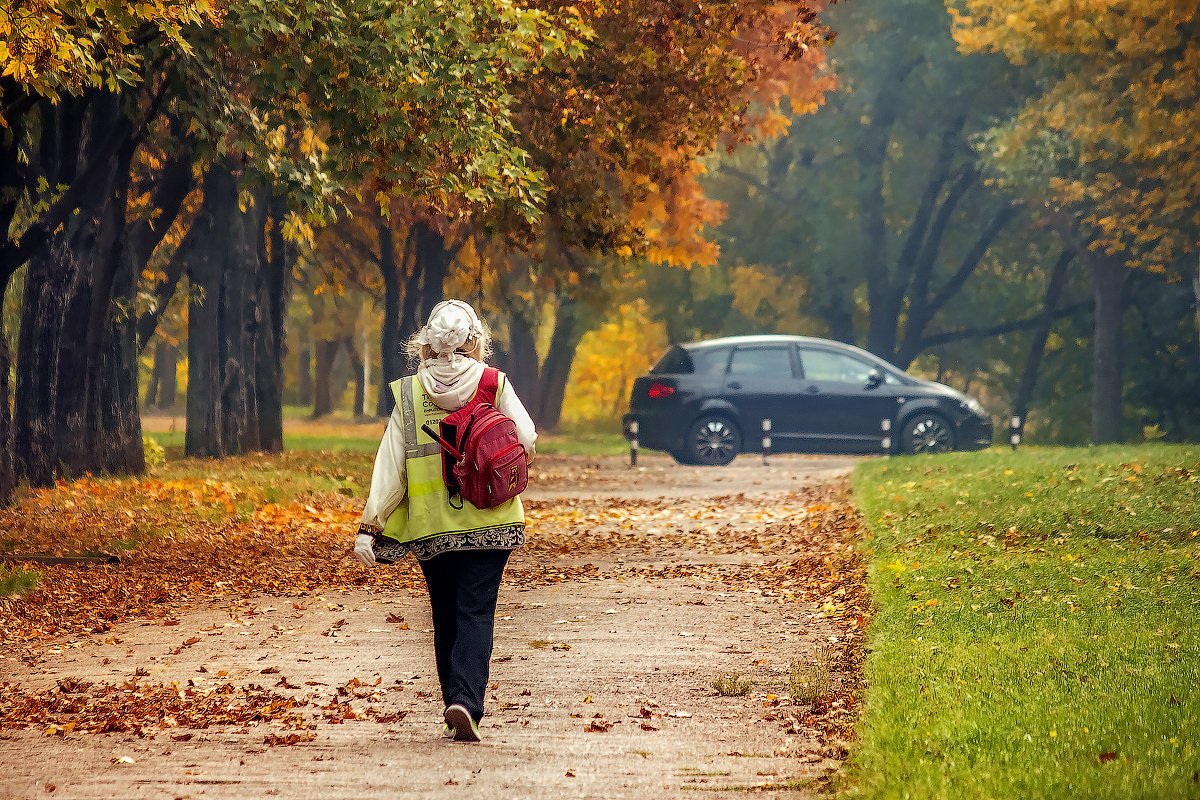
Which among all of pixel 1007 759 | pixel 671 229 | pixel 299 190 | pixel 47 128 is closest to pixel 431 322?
pixel 1007 759

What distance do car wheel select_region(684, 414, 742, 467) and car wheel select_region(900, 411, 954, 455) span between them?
8.57 feet

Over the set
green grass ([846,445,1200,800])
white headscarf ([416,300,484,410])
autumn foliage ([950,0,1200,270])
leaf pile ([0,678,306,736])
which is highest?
autumn foliage ([950,0,1200,270])

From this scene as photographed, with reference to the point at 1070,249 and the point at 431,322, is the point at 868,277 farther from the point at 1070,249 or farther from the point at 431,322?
the point at 431,322

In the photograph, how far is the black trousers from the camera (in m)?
5.93

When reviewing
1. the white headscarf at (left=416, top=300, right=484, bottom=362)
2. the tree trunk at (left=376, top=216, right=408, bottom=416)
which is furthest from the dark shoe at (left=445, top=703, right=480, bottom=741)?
the tree trunk at (left=376, top=216, right=408, bottom=416)

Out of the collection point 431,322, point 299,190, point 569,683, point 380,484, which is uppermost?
point 299,190

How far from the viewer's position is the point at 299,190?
13.5m

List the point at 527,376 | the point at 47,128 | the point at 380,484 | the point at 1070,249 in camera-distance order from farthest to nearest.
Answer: the point at 527,376
the point at 1070,249
the point at 47,128
the point at 380,484

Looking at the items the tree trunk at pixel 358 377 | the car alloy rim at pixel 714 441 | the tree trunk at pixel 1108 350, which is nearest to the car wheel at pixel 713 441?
the car alloy rim at pixel 714 441

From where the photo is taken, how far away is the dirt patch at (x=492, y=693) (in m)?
5.43

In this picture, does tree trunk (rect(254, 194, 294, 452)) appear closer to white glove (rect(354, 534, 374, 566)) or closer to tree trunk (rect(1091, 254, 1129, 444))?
white glove (rect(354, 534, 374, 566))

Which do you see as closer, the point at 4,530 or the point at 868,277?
the point at 4,530

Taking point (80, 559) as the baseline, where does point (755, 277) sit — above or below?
above

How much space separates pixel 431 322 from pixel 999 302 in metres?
35.3
